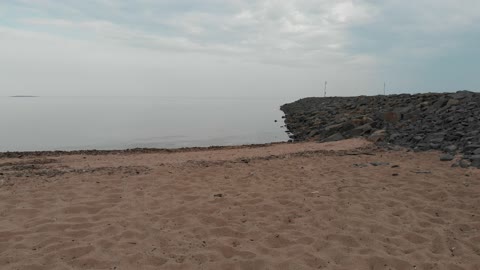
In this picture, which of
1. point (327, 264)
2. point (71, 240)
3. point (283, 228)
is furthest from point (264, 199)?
point (71, 240)

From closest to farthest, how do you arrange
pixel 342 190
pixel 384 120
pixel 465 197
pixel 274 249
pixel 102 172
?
1. pixel 274 249
2. pixel 465 197
3. pixel 342 190
4. pixel 102 172
5. pixel 384 120

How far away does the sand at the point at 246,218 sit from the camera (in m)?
3.77

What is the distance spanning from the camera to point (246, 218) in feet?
16.2

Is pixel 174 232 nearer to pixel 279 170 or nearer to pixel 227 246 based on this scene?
pixel 227 246

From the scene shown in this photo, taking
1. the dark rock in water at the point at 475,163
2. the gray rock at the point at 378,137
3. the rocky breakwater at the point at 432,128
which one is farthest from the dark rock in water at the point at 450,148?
the gray rock at the point at 378,137

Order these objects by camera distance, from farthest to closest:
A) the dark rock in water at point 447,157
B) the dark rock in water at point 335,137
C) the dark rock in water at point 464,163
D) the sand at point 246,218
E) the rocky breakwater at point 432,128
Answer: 1. the dark rock in water at point 335,137
2. the rocky breakwater at point 432,128
3. the dark rock in water at point 447,157
4. the dark rock in water at point 464,163
5. the sand at point 246,218

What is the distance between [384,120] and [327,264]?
1186 cm

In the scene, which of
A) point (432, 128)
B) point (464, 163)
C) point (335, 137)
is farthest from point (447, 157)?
point (335, 137)

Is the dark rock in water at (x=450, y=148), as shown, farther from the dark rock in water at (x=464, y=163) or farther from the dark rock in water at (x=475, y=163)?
the dark rock in water at (x=475, y=163)

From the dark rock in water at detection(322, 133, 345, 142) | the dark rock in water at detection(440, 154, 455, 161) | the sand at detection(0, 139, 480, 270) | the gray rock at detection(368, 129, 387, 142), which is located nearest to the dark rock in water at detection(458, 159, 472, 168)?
the sand at detection(0, 139, 480, 270)

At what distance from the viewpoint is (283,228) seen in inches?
180

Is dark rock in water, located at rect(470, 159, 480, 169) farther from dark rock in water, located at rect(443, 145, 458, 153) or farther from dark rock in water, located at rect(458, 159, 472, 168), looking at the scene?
dark rock in water, located at rect(443, 145, 458, 153)

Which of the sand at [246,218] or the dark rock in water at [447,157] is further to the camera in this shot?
the dark rock in water at [447,157]

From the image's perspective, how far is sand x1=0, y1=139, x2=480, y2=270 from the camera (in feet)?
12.4
